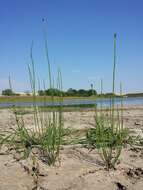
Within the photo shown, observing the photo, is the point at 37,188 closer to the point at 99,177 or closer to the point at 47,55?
the point at 99,177

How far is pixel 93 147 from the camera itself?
311cm

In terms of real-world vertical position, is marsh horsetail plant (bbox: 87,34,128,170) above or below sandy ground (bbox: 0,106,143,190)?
above

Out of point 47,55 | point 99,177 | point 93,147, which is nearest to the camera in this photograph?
point 99,177

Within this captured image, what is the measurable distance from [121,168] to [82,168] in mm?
295

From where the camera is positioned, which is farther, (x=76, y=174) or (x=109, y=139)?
(x=109, y=139)

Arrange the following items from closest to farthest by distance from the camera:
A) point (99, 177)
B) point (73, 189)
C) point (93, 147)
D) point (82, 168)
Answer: point (73, 189) → point (99, 177) → point (82, 168) → point (93, 147)

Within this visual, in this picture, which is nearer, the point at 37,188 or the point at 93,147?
the point at 37,188

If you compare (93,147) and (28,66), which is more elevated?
(28,66)

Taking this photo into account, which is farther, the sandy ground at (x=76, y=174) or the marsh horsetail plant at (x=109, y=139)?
the marsh horsetail plant at (x=109, y=139)

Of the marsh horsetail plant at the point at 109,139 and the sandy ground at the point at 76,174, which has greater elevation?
the marsh horsetail plant at the point at 109,139

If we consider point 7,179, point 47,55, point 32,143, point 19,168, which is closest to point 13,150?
point 32,143

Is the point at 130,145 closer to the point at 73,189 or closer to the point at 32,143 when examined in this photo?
the point at 32,143

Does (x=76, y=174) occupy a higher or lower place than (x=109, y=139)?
lower

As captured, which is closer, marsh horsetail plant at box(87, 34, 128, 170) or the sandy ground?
the sandy ground
